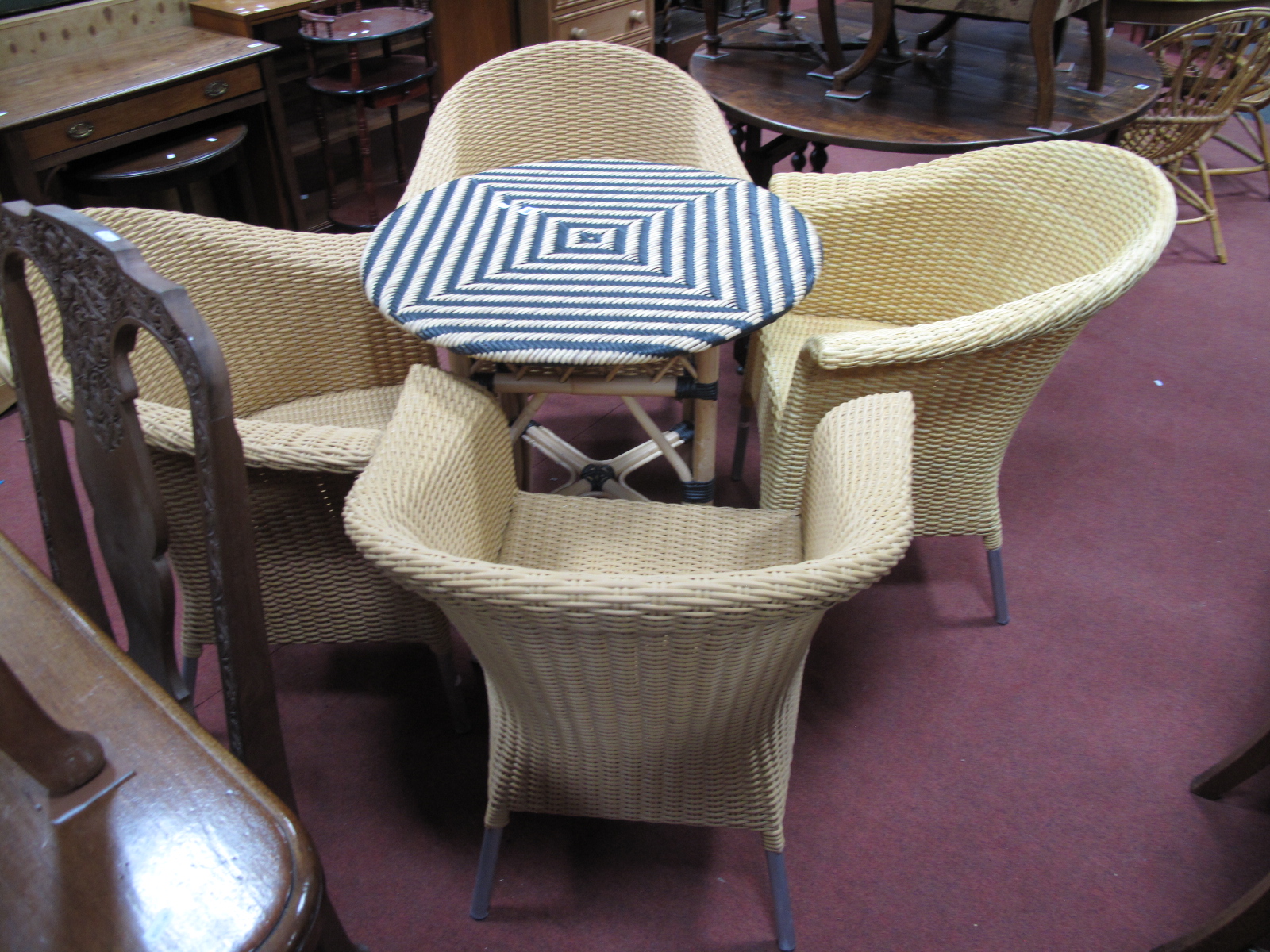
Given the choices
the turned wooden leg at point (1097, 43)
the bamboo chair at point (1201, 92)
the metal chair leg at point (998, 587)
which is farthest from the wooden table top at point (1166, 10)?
the metal chair leg at point (998, 587)

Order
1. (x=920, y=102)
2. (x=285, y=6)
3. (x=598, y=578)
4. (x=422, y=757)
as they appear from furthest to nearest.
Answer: (x=285, y=6)
(x=920, y=102)
(x=422, y=757)
(x=598, y=578)

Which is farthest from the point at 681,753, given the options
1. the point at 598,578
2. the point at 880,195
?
the point at 880,195

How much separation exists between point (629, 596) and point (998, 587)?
1.22 meters

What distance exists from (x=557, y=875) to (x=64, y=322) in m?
1.00

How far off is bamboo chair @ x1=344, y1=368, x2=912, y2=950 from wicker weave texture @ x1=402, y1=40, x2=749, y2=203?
0.96 metres

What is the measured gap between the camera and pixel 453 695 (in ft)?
5.05

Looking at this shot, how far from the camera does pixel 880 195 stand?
1.80m

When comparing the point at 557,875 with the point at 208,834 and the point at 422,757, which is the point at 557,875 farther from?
the point at 208,834

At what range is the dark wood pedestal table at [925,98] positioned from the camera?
78.4 inches

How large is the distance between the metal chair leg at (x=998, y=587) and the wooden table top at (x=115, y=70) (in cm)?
229

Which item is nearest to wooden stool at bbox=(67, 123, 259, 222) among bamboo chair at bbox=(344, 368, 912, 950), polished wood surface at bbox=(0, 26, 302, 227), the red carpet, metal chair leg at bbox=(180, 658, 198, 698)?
polished wood surface at bbox=(0, 26, 302, 227)

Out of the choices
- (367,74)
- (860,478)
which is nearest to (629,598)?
(860,478)

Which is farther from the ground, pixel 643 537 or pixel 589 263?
pixel 589 263

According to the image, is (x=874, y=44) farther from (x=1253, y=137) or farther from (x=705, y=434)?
(x=1253, y=137)
